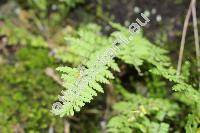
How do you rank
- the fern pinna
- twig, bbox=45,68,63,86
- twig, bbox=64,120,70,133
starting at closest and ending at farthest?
the fern pinna, twig, bbox=64,120,70,133, twig, bbox=45,68,63,86

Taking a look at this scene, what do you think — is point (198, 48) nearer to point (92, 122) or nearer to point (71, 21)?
point (92, 122)

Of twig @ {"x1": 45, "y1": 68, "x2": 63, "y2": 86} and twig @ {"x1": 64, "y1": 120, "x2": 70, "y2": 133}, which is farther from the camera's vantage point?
twig @ {"x1": 45, "y1": 68, "x2": 63, "y2": 86}

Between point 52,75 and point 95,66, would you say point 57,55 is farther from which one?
point 95,66

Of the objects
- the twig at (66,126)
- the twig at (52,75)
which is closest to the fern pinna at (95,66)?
the twig at (52,75)

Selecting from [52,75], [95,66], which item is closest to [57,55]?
[52,75]

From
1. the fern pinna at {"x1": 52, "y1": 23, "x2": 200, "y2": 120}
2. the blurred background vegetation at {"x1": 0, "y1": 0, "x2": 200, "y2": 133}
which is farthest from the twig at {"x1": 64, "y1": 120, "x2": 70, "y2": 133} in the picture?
the fern pinna at {"x1": 52, "y1": 23, "x2": 200, "y2": 120}

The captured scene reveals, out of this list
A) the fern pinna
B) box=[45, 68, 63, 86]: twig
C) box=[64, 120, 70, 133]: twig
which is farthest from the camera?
box=[45, 68, 63, 86]: twig

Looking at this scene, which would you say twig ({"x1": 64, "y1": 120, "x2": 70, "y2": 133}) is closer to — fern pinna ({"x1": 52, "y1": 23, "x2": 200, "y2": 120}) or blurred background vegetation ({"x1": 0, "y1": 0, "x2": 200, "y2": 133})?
blurred background vegetation ({"x1": 0, "y1": 0, "x2": 200, "y2": 133})

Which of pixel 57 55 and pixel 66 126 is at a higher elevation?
pixel 57 55
